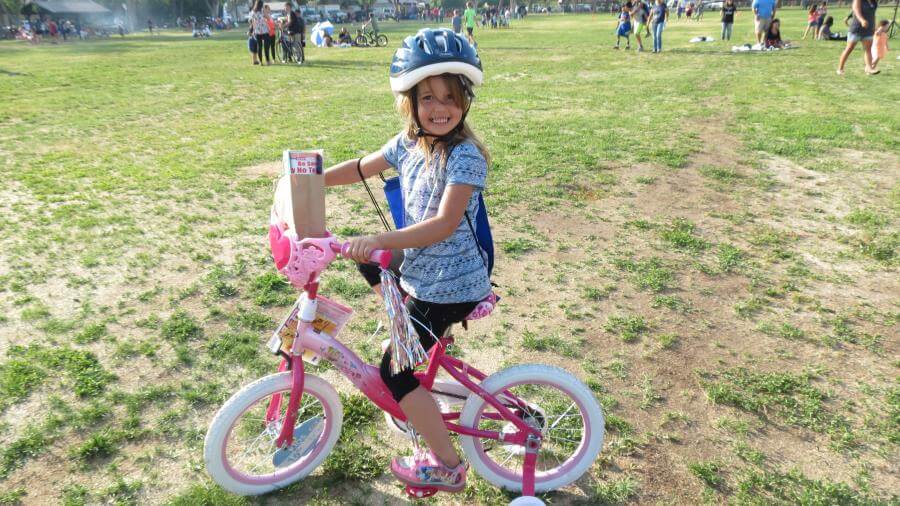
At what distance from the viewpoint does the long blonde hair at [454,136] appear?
2257mm

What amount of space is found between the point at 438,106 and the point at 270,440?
1.87m

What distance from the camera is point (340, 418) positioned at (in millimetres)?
2846

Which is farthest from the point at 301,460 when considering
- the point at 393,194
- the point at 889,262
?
the point at 889,262

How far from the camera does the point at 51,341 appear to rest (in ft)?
13.0

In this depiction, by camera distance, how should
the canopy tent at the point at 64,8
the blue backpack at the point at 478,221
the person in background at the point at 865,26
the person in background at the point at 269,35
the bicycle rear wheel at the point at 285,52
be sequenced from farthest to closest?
the canopy tent at the point at 64,8, the bicycle rear wheel at the point at 285,52, the person in background at the point at 269,35, the person in background at the point at 865,26, the blue backpack at the point at 478,221

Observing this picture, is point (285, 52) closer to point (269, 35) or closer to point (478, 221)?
point (269, 35)

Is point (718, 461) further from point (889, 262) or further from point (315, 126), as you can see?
point (315, 126)

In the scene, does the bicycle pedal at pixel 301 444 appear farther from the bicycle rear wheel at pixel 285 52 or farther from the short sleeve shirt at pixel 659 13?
the short sleeve shirt at pixel 659 13

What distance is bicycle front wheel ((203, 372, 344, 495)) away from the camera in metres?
2.54

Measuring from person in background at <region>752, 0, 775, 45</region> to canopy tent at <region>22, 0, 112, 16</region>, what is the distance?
69.1 metres

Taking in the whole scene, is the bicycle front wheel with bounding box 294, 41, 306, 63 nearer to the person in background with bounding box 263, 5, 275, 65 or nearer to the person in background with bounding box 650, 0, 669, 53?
the person in background with bounding box 263, 5, 275, 65

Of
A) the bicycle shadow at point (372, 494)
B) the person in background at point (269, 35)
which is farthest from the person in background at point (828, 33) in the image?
the bicycle shadow at point (372, 494)

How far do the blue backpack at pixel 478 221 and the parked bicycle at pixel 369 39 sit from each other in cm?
2759

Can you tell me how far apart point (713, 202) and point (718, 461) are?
415 cm
